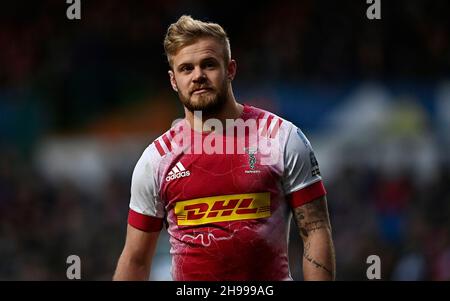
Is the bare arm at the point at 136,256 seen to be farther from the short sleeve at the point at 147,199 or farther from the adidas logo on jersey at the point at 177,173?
the adidas logo on jersey at the point at 177,173

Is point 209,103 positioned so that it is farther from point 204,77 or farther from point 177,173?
point 177,173

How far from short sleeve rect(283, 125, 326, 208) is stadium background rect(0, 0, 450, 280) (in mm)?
7233

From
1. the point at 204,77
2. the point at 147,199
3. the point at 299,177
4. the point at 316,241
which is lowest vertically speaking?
the point at 316,241

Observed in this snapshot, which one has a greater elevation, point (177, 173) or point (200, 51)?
point (200, 51)

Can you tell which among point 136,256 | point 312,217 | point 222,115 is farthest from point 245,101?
point 312,217

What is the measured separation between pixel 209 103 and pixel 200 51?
0.32 m

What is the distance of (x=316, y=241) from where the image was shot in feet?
18.1

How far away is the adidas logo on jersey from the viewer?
568 cm

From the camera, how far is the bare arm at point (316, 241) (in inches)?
214

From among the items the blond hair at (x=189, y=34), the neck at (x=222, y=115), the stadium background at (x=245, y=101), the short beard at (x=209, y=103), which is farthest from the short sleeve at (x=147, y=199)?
the stadium background at (x=245, y=101)

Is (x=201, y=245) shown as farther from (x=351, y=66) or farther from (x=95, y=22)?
(x=95, y=22)

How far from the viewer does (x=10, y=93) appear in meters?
15.5

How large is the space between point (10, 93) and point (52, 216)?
236cm
